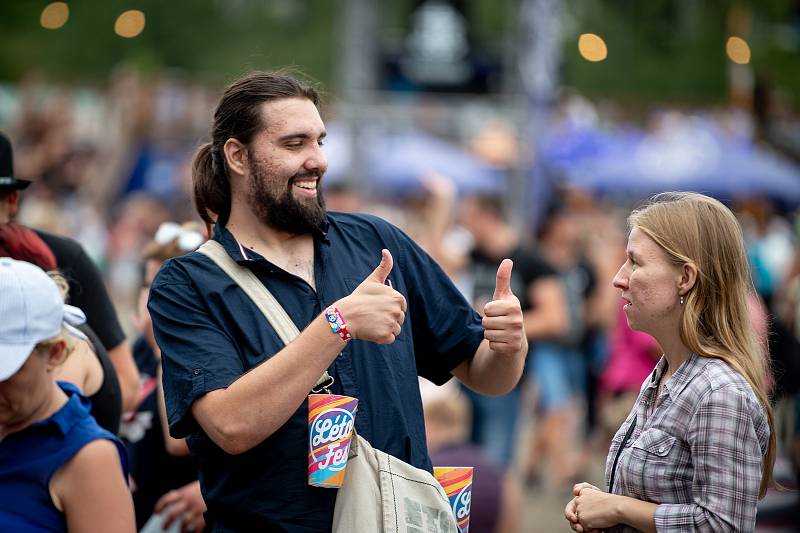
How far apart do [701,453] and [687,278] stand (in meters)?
0.46

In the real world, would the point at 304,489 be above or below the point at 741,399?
below

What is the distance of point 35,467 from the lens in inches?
109

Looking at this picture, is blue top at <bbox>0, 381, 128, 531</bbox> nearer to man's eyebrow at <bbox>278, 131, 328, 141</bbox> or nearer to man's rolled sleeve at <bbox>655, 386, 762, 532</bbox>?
man's eyebrow at <bbox>278, 131, 328, 141</bbox>

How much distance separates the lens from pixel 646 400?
2.97 meters

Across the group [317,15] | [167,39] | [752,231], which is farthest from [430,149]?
[317,15]

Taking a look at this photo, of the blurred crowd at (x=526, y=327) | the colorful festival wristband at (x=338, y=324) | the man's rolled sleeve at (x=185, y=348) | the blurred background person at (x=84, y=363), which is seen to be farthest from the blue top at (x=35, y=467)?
the blurred crowd at (x=526, y=327)

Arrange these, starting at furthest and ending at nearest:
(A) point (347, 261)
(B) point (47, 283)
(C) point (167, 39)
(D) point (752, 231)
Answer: (C) point (167, 39)
(D) point (752, 231)
(A) point (347, 261)
(B) point (47, 283)

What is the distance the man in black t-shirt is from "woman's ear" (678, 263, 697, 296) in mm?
5309

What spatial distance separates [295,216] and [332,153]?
21.8m

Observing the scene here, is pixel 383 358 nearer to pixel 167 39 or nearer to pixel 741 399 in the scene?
pixel 741 399

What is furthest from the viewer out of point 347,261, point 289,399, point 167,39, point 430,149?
point 167,39

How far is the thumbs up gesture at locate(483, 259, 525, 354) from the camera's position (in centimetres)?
301

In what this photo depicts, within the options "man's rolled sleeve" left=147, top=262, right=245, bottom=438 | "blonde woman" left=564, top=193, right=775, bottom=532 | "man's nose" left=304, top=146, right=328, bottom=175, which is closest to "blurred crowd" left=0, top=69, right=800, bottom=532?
"blonde woman" left=564, top=193, right=775, bottom=532

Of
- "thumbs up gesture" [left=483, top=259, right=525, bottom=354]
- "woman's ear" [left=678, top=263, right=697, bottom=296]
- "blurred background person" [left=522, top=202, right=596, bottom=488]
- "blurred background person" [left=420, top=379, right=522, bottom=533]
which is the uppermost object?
"woman's ear" [left=678, top=263, right=697, bottom=296]
